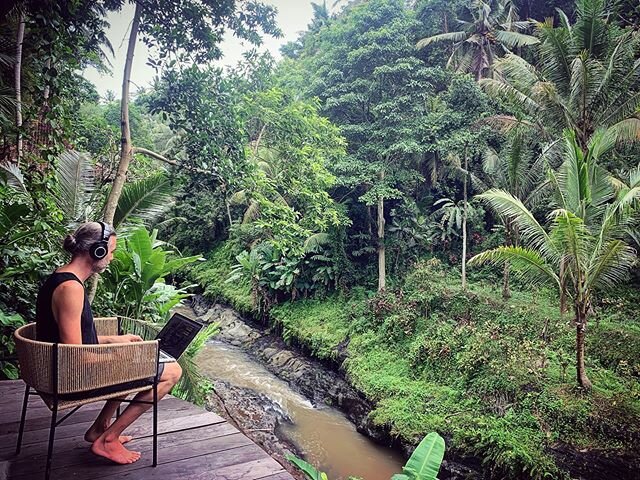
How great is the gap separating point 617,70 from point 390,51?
4576 millimetres

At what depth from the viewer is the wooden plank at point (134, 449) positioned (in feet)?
5.98

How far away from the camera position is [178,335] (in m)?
2.28

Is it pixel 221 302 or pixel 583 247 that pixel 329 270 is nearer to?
pixel 221 302

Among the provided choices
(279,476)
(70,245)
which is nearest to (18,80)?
(70,245)

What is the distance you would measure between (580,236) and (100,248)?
5248mm

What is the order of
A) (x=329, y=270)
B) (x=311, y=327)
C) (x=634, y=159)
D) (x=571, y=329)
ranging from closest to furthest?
(x=571, y=329) < (x=634, y=159) < (x=311, y=327) < (x=329, y=270)

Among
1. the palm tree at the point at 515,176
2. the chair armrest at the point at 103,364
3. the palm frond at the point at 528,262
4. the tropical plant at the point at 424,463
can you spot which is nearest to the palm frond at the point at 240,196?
the chair armrest at the point at 103,364

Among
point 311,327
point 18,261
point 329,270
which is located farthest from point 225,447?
point 329,270

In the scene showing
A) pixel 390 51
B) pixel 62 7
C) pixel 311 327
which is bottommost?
pixel 311 327

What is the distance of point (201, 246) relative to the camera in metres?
16.7

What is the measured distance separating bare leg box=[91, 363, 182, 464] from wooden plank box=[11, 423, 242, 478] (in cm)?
4

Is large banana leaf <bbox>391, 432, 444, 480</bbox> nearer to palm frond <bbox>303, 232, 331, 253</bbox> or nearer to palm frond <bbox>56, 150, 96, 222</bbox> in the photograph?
palm frond <bbox>56, 150, 96, 222</bbox>

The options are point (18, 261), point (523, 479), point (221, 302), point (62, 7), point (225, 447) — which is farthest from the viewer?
point (221, 302)

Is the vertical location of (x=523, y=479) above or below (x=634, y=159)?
below
